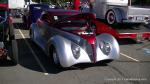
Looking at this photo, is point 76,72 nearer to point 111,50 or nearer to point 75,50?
point 75,50

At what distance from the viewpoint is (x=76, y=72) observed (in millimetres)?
8305

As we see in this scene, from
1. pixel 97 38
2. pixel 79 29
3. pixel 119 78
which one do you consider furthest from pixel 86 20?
pixel 119 78

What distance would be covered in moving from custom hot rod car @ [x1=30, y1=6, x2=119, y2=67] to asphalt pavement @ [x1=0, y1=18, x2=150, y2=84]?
12.8 inches

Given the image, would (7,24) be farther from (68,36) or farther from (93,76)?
(93,76)

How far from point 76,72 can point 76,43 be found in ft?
2.57

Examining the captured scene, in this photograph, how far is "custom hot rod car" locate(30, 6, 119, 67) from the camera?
→ 8.10 metres

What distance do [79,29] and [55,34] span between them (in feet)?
2.60

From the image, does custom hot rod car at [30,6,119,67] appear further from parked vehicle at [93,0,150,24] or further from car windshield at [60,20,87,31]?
parked vehicle at [93,0,150,24]

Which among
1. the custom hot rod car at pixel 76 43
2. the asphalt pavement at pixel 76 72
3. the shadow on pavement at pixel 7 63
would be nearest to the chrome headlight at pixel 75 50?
the custom hot rod car at pixel 76 43

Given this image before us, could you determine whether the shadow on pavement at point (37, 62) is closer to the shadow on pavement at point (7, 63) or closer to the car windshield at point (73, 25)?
the shadow on pavement at point (7, 63)

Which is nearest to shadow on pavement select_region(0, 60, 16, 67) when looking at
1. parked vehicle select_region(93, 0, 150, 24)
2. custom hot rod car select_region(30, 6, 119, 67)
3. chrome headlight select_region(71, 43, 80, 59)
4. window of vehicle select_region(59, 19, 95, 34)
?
custom hot rod car select_region(30, 6, 119, 67)

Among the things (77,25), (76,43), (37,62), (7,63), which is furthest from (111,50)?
(7,63)

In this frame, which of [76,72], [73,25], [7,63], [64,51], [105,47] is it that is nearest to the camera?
[64,51]

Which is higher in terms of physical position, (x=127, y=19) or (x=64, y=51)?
(x=127, y=19)
